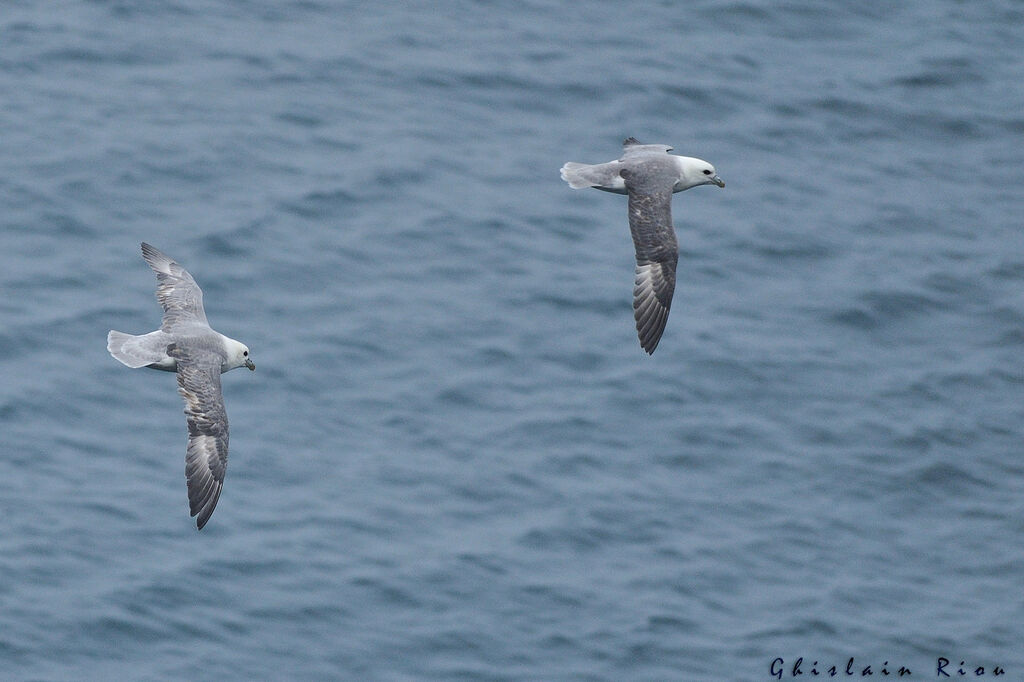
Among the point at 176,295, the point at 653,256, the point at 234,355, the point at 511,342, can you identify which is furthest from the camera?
the point at 511,342

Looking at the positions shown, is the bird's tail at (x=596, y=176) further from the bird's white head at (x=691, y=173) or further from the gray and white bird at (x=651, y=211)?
the bird's white head at (x=691, y=173)

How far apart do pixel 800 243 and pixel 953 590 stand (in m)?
6.82

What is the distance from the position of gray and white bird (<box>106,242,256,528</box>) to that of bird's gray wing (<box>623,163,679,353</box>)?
3.15 meters

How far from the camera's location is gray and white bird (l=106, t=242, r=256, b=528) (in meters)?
15.1

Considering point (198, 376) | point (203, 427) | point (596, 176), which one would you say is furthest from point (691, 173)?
point (203, 427)

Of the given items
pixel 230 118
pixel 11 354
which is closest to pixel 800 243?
pixel 230 118

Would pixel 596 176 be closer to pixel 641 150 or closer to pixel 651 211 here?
pixel 651 211

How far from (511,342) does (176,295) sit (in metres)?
10.9

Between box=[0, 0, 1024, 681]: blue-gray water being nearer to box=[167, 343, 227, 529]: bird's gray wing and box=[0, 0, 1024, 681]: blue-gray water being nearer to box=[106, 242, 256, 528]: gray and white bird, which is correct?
box=[106, 242, 256, 528]: gray and white bird

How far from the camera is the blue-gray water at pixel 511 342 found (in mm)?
23469

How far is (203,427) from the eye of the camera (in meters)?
15.2

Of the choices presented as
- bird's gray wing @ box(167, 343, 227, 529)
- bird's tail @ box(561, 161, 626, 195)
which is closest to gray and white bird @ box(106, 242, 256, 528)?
bird's gray wing @ box(167, 343, 227, 529)

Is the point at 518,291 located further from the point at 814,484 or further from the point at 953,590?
the point at 953,590

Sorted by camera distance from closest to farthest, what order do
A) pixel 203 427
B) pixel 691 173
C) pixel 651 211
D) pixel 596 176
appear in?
pixel 203 427 < pixel 651 211 < pixel 596 176 < pixel 691 173
